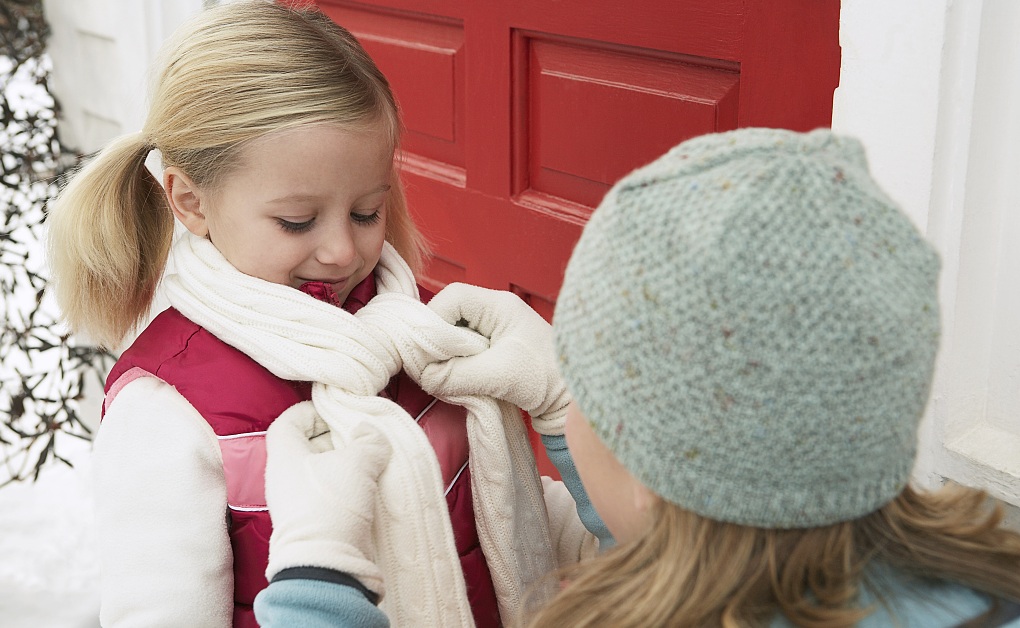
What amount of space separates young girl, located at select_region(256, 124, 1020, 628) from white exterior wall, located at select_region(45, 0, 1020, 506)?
1.36 feet

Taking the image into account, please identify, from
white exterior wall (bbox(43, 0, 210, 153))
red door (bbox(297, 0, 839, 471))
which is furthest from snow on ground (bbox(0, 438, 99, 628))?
red door (bbox(297, 0, 839, 471))

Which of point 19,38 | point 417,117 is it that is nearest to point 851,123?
point 417,117

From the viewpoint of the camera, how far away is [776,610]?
0.84m

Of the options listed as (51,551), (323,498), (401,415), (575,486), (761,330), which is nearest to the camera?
(761,330)

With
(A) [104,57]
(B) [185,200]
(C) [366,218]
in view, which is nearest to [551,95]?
(C) [366,218]

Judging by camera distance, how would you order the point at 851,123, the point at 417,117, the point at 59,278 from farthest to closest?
the point at 417,117 < the point at 59,278 < the point at 851,123

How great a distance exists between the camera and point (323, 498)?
3.51 feet

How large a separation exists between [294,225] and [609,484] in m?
0.56

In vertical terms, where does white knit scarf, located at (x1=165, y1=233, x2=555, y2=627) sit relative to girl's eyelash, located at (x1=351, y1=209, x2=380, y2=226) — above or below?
below

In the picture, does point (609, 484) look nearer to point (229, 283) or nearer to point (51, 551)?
point (229, 283)

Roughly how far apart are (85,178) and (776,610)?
1.06 metres

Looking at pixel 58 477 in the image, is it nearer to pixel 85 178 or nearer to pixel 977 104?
pixel 85 178

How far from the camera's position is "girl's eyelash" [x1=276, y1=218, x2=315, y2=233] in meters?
1.28

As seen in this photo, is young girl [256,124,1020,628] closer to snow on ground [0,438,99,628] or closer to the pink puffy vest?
the pink puffy vest
